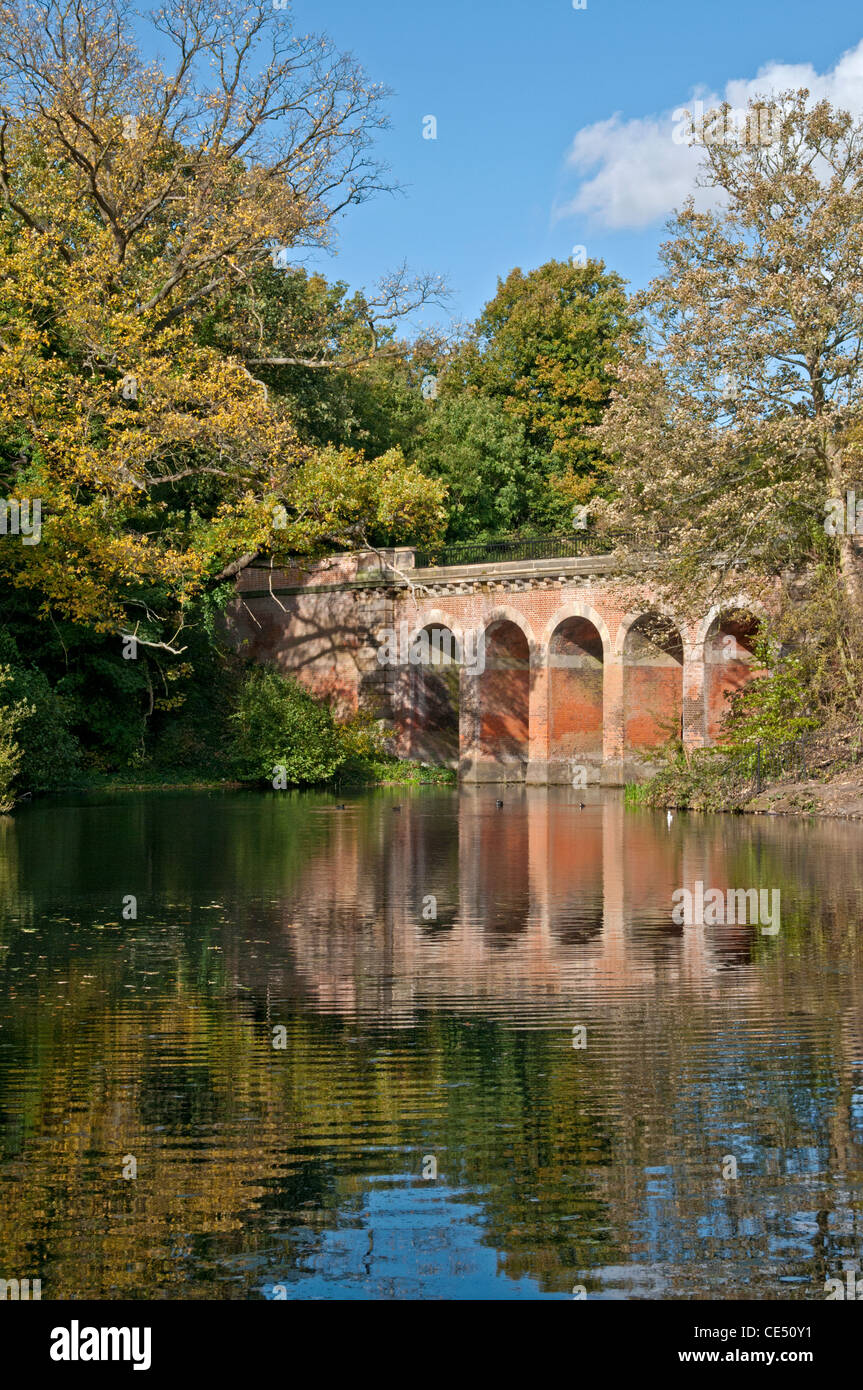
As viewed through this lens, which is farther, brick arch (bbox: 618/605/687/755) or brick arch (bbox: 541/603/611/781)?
brick arch (bbox: 541/603/611/781)

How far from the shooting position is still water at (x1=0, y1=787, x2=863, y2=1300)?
508cm

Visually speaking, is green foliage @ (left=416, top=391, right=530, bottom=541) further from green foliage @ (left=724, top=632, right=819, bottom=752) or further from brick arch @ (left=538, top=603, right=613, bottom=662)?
green foliage @ (left=724, top=632, right=819, bottom=752)

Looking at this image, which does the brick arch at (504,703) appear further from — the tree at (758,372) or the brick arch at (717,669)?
the tree at (758,372)

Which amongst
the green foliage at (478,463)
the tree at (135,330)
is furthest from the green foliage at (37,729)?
the green foliage at (478,463)

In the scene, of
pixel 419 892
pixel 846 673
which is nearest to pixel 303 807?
pixel 846 673

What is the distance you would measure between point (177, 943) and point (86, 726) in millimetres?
24791

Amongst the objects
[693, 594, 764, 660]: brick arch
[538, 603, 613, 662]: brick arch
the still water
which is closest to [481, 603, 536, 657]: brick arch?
[538, 603, 613, 662]: brick arch

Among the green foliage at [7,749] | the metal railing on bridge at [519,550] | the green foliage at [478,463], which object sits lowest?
the green foliage at [7,749]

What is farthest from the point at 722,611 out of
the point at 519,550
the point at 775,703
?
the point at 519,550

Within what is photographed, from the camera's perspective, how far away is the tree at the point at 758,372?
2602cm

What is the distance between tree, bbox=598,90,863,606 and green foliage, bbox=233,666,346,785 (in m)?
11.7

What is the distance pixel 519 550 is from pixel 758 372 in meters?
14.6

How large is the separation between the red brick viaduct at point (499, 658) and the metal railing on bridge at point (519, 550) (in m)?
0.64

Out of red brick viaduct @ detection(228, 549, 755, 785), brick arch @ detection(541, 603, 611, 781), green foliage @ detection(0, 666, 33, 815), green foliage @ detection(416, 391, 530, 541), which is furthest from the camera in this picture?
green foliage @ detection(416, 391, 530, 541)
